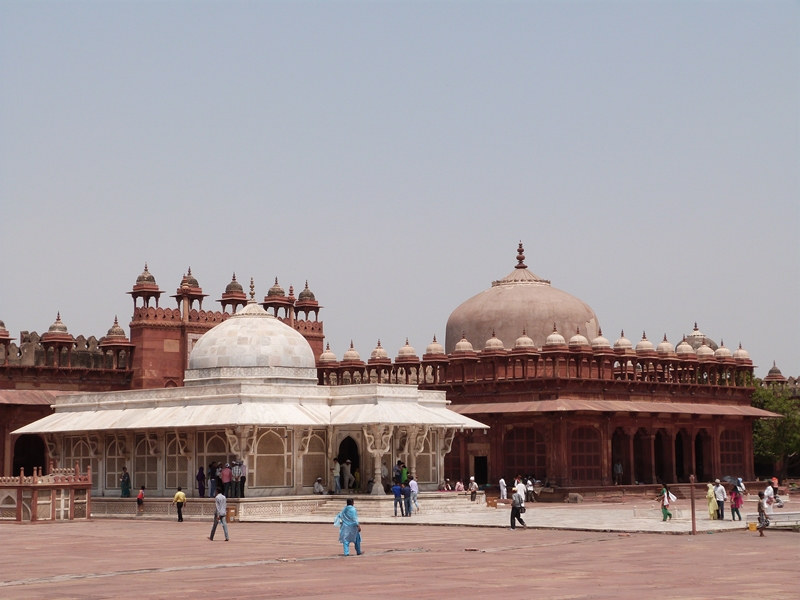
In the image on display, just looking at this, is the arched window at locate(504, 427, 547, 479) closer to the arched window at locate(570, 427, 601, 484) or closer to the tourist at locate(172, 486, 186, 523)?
the arched window at locate(570, 427, 601, 484)

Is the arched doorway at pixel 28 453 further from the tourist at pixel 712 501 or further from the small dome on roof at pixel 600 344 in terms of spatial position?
the tourist at pixel 712 501

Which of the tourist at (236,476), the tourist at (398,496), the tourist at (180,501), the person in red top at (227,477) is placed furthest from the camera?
the tourist at (236,476)

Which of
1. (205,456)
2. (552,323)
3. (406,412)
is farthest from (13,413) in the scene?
(552,323)

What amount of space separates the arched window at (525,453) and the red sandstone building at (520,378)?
0.04m

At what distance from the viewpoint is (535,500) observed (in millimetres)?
40000

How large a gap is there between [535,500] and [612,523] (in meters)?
13.3

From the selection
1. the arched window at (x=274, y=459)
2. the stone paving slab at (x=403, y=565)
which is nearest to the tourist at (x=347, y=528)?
the stone paving slab at (x=403, y=565)

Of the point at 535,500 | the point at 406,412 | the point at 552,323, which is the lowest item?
the point at 535,500

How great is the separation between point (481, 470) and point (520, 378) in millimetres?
4030

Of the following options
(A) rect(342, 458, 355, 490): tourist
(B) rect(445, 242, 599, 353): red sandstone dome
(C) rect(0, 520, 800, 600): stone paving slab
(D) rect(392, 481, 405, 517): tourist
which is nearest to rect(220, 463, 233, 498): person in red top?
(A) rect(342, 458, 355, 490): tourist

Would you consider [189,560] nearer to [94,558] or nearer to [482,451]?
[94,558]

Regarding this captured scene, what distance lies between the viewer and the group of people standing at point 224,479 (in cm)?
3092

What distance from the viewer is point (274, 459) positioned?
107 feet

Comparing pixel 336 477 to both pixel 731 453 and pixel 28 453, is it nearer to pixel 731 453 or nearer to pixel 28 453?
pixel 28 453
